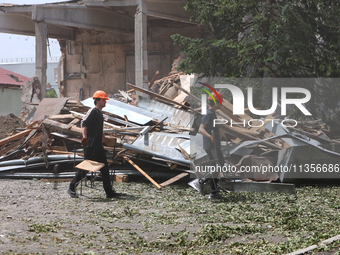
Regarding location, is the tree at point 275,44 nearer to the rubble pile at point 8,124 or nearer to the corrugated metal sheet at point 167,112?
the corrugated metal sheet at point 167,112

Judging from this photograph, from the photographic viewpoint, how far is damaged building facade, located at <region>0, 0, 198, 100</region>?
54.6 feet

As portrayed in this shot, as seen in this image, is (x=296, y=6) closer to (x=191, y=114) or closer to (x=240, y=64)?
(x=240, y=64)

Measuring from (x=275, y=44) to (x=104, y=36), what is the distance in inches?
560

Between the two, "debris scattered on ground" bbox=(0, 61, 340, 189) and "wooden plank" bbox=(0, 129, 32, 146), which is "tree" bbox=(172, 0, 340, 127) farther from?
"wooden plank" bbox=(0, 129, 32, 146)

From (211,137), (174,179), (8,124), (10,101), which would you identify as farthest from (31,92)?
(10,101)

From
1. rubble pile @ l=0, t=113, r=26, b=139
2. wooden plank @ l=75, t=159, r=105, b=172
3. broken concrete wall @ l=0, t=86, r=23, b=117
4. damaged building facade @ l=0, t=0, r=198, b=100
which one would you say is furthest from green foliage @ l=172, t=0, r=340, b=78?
broken concrete wall @ l=0, t=86, r=23, b=117

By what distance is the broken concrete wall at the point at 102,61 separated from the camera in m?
21.5

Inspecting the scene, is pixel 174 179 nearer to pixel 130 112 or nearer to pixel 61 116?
pixel 130 112

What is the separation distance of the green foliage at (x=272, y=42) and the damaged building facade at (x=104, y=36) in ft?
15.6

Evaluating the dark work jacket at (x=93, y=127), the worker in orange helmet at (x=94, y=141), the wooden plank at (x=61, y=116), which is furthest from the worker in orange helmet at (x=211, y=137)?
the wooden plank at (x=61, y=116)

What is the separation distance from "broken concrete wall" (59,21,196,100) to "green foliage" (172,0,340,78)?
32.3ft

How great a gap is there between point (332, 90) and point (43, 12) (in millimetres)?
12200

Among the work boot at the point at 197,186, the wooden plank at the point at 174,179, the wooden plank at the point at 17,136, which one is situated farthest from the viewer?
the wooden plank at the point at 17,136

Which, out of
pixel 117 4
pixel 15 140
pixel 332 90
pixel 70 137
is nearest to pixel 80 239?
pixel 70 137
